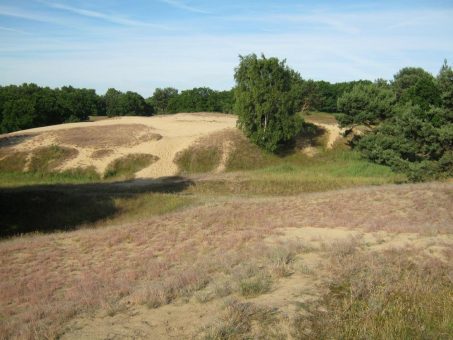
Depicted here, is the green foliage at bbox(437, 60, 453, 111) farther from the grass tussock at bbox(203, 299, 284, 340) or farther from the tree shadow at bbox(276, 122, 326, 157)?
the grass tussock at bbox(203, 299, 284, 340)

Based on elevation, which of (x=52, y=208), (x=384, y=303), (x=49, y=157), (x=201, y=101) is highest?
(x=201, y=101)

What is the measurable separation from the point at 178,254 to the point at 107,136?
156 ft

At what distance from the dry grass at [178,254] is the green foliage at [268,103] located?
2608 cm

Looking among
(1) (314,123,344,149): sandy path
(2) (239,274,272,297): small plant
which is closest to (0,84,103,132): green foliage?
(1) (314,123,344,149): sandy path

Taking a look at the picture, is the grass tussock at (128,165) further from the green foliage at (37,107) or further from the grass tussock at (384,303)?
the green foliage at (37,107)

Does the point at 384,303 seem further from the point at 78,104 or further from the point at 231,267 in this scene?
the point at 78,104

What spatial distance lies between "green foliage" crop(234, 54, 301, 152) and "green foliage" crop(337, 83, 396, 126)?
6.14 metres

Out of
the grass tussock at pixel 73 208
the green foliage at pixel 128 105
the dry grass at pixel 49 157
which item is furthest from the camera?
the green foliage at pixel 128 105

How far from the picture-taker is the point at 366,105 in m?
50.8

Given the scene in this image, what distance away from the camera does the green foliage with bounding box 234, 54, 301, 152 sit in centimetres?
5128

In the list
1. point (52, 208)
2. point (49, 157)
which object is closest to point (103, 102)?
point (49, 157)

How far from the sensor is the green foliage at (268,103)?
168 feet

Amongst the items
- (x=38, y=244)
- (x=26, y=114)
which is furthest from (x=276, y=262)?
(x=26, y=114)

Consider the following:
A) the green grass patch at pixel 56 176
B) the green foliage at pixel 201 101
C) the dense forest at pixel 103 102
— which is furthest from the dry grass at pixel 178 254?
the green foliage at pixel 201 101
